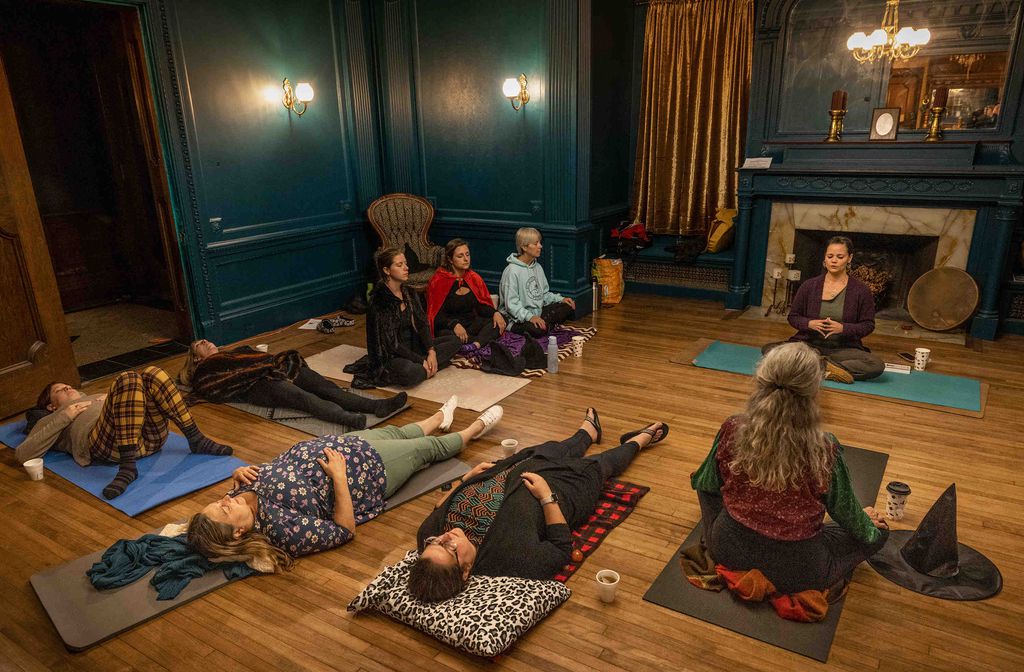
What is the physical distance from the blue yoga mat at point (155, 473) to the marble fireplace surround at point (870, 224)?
5.12 m

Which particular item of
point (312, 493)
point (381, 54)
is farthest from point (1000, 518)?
point (381, 54)

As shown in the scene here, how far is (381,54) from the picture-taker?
6.95 metres

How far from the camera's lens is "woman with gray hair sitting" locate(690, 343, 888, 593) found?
90.4 inches

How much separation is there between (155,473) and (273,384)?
2.97 ft

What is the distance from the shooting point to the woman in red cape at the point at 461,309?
5.56 m

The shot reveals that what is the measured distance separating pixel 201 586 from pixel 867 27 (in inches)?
267

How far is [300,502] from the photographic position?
2.96 metres

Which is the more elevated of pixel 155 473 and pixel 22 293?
pixel 22 293

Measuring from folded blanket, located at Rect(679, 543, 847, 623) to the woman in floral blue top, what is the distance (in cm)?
152

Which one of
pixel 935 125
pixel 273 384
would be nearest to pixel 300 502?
pixel 273 384

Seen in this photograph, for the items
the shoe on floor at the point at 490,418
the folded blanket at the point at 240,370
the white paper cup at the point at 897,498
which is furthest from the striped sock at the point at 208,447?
the white paper cup at the point at 897,498

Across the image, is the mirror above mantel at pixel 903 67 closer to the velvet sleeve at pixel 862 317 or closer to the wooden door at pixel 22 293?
the velvet sleeve at pixel 862 317

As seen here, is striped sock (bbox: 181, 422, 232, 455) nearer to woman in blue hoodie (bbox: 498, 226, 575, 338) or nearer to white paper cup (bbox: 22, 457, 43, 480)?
white paper cup (bbox: 22, 457, 43, 480)

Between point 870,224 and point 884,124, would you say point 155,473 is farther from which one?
point 884,124
